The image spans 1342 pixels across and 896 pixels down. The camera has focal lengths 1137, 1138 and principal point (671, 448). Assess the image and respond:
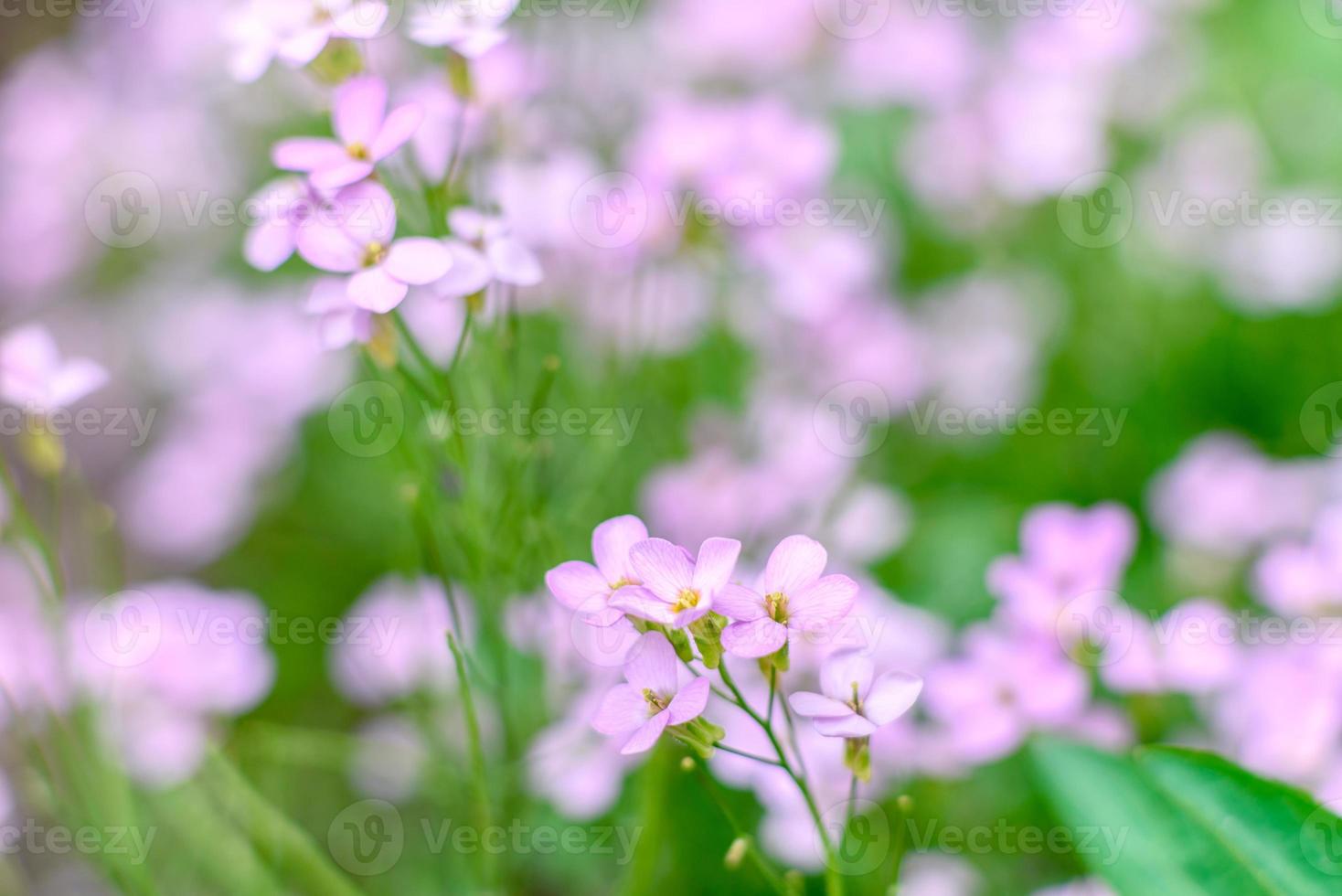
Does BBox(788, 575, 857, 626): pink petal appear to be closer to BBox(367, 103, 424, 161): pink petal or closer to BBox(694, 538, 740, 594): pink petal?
BBox(694, 538, 740, 594): pink petal

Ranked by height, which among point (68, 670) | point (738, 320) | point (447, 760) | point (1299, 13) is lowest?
point (447, 760)

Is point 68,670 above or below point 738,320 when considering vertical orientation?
below

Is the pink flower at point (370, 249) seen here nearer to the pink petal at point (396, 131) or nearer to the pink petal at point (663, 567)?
the pink petal at point (396, 131)

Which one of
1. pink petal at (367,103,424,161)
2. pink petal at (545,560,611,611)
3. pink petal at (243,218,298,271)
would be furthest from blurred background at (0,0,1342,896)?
pink petal at (545,560,611,611)

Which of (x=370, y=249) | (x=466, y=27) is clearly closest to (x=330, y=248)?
(x=370, y=249)

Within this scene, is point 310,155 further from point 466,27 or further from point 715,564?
point 715,564

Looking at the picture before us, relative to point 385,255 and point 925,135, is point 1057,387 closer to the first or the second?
point 925,135

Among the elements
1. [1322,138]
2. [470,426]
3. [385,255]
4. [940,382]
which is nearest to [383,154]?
[385,255]
